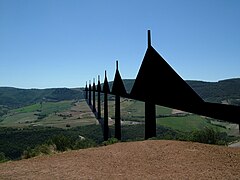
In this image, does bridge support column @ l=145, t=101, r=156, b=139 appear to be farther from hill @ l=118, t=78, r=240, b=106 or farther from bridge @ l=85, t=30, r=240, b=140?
hill @ l=118, t=78, r=240, b=106

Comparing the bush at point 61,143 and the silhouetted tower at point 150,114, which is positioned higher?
the silhouetted tower at point 150,114

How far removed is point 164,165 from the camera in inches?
297

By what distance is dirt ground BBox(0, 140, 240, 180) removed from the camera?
6762 millimetres

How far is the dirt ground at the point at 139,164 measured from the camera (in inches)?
266

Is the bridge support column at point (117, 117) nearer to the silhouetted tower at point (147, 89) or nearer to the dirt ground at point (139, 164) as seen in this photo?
the dirt ground at point (139, 164)

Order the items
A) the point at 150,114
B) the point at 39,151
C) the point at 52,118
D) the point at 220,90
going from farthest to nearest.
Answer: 1. the point at 52,118
2. the point at 220,90
3. the point at 39,151
4. the point at 150,114

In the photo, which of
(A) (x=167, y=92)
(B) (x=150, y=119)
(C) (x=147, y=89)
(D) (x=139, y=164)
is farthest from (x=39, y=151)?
(A) (x=167, y=92)

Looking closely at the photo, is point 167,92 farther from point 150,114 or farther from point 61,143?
point 61,143

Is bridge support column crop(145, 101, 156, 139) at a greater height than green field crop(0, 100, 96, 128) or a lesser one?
Answer: greater

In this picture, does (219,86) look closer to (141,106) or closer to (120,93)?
(141,106)

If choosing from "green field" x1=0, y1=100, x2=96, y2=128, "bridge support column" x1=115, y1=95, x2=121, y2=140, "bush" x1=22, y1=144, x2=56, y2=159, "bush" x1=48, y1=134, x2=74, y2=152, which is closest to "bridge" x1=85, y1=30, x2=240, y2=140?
"bridge support column" x1=115, y1=95, x2=121, y2=140

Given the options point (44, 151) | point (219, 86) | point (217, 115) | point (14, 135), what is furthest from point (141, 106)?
point (217, 115)

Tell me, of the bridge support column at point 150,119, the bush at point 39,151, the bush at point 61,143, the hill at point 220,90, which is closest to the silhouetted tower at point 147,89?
the bridge support column at point 150,119

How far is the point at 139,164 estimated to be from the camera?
25.1 ft
